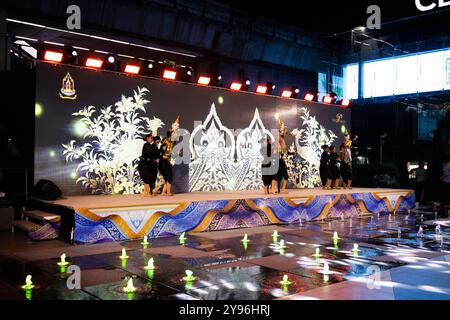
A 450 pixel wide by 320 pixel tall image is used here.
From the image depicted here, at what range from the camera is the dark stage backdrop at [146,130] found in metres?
9.21

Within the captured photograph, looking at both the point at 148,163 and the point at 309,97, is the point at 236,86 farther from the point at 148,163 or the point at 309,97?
the point at 148,163

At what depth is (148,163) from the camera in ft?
30.6

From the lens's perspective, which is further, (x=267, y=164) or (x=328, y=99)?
(x=328, y=99)

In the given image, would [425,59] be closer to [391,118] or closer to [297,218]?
[391,118]

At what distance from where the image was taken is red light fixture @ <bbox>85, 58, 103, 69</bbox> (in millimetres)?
9617

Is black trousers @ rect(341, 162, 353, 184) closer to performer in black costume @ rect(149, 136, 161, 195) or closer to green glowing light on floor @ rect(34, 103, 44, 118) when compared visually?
performer in black costume @ rect(149, 136, 161, 195)

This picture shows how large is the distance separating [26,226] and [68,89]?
311 centimetres

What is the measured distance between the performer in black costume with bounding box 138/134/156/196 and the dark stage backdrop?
0.97m

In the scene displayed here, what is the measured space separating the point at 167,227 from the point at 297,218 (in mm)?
3420

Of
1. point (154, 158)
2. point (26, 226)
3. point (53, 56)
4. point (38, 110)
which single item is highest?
point (53, 56)

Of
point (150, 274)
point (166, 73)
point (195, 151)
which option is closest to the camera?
point (150, 274)

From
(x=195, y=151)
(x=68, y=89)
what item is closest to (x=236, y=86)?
(x=195, y=151)

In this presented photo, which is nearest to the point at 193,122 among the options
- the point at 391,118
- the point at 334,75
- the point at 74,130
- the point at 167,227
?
the point at 74,130
